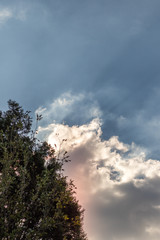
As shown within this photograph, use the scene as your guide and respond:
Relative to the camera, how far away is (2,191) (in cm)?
1133

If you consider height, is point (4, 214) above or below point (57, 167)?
below

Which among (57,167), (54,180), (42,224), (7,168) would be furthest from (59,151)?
(42,224)

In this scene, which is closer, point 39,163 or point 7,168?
point 7,168

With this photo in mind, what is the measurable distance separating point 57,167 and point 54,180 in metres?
1.20

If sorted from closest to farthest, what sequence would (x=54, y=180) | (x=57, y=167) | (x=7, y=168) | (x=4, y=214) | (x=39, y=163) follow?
(x=4, y=214)
(x=7, y=168)
(x=54, y=180)
(x=57, y=167)
(x=39, y=163)

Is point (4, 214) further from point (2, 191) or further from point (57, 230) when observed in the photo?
point (57, 230)

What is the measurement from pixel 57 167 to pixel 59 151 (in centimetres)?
104

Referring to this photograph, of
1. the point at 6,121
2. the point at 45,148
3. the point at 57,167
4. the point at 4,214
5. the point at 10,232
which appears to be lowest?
the point at 10,232

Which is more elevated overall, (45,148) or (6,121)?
(6,121)

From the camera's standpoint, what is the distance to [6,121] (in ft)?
93.3

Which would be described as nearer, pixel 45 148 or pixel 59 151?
pixel 59 151

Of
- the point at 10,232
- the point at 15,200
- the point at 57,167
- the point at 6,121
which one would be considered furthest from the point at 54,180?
the point at 6,121

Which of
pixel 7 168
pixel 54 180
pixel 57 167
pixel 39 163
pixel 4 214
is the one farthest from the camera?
pixel 39 163

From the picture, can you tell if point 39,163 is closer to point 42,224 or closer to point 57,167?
point 57,167
